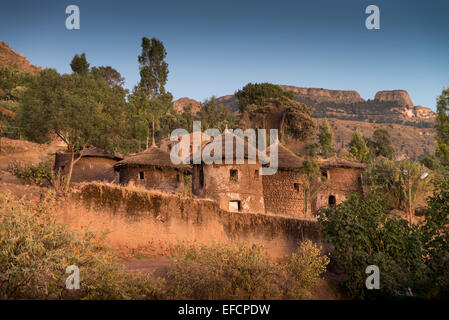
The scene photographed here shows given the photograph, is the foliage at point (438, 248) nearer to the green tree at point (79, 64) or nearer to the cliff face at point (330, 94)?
the green tree at point (79, 64)

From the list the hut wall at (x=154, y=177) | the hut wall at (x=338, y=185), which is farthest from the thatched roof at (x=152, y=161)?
Result: the hut wall at (x=338, y=185)

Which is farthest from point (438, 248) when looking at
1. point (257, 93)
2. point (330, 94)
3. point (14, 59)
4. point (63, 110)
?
point (330, 94)

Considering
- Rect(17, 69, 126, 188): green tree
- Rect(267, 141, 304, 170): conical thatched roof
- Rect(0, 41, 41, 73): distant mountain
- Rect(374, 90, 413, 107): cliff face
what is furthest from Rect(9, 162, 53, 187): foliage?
Rect(374, 90, 413, 107): cliff face

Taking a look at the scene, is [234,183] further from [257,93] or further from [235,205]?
[257,93]

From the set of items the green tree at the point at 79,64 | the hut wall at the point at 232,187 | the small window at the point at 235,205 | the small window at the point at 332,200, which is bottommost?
the small window at the point at 332,200

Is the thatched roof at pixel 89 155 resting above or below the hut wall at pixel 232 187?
above

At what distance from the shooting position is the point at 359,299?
45.2ft

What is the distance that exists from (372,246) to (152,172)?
15.7 meters

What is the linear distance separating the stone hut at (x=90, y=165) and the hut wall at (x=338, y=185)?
17.0m

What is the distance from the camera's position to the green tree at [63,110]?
2189cm

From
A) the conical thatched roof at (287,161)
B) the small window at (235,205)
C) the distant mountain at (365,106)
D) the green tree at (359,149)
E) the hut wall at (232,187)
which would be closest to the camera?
the hut wall at (232,187)

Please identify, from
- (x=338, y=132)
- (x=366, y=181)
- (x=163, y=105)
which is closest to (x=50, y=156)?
(x=163, y=105)

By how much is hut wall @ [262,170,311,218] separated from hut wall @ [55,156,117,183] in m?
11.7

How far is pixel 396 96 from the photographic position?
14738cm
